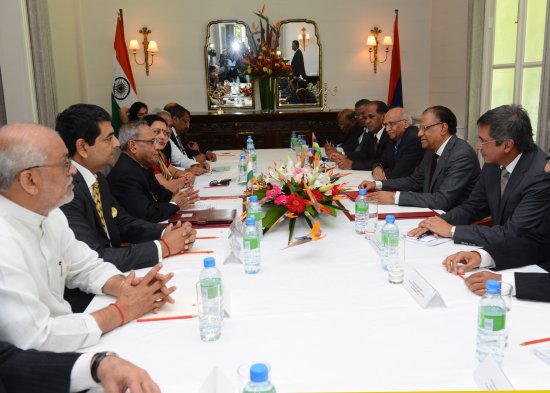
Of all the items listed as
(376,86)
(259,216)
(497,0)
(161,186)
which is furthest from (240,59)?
(259,216)

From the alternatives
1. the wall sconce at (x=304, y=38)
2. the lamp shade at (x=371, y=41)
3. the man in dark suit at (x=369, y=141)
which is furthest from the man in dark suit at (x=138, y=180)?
the lamp shade at (x=371, y=41)

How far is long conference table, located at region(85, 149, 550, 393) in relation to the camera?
4.36 feet

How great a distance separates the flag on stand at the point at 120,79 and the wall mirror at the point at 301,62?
2.23 metres

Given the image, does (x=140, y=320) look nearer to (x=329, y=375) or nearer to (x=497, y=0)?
(x=329, y=375)

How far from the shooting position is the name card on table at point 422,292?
1.71m

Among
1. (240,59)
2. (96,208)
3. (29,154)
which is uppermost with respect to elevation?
(240,59)

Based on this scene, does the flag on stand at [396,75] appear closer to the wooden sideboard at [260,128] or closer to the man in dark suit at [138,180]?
the wooden sideboard at [260,128]

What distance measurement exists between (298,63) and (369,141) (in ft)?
8.73

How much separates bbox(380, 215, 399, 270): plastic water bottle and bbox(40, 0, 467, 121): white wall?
592 centimetres

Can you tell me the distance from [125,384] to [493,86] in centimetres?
555

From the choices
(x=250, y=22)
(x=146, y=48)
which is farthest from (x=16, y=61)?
(x=250, y=22)

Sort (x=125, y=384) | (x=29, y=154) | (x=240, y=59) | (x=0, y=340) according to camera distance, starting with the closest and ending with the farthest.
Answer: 1. (x=125, y=384)
2. (x=0, y=340)
3. (x=29, y=154)
4. (x=240, y=59)

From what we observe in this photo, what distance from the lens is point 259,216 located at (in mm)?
2650

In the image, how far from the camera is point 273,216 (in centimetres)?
271
